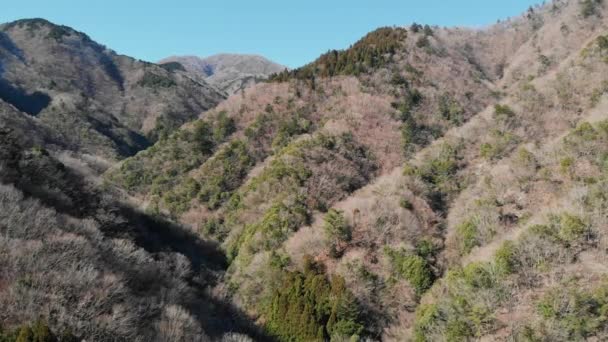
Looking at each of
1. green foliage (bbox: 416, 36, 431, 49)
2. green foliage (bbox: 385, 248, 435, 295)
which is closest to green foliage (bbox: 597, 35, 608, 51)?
green foliage (bbox: 416, 36, 431, 49)

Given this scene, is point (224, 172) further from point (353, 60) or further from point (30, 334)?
point (30, 334)

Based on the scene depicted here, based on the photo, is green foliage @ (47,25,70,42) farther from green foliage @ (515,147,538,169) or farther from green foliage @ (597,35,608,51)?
green foliage @ (597,35,608,51)

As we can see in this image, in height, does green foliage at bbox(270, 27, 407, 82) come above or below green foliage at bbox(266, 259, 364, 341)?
above

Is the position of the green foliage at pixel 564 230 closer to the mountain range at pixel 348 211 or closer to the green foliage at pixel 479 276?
the mountain range at pixel 348 211

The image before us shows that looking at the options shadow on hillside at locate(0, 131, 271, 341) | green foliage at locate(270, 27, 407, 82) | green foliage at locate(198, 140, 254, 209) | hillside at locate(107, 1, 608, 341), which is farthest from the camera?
green foliage at locate(270, 27, 407, 82)

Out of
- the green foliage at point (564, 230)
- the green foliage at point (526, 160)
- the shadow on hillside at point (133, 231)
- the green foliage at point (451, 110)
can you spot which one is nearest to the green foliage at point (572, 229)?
the green foliage at point (564, 230)

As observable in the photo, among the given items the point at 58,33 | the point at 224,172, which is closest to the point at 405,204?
→ the point at 224,172

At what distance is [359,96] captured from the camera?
58.2m

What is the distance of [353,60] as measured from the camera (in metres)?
65.6

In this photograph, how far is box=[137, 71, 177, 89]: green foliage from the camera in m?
128

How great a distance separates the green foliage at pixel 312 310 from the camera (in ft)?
98.4

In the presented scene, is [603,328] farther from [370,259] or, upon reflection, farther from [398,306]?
[370,259]

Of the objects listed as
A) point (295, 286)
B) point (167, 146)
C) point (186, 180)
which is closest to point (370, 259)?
point (295, 286)

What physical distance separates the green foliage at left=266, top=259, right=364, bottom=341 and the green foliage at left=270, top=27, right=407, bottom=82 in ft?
124
